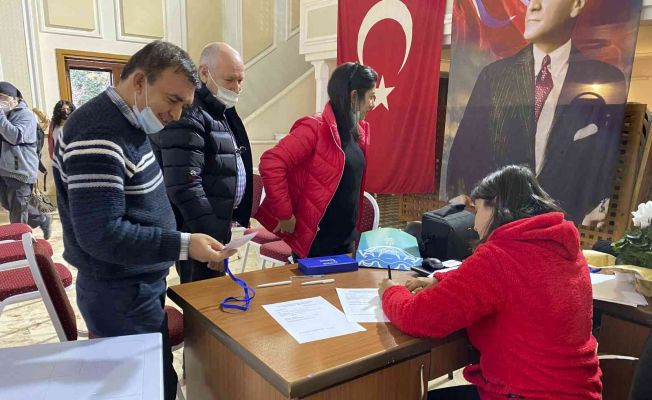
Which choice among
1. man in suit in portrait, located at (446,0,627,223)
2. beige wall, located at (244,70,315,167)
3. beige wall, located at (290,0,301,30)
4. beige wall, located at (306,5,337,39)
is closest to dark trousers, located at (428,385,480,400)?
man in suit in portrait, located at (446,0,627,223)

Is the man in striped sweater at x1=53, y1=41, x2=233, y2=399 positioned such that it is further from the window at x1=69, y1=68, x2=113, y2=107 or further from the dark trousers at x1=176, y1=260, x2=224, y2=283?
the window at x1=69, y1=68, x2=113, y2=107

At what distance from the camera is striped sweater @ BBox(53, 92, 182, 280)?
964 mm

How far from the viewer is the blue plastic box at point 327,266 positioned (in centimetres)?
150

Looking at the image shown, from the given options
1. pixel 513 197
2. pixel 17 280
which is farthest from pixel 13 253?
pixel 513 197

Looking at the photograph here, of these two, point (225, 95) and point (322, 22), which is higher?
point (322, 22)

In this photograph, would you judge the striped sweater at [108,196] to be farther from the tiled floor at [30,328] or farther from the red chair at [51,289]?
the tiled floor at [30,328]

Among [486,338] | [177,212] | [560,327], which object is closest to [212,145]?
[177,212]

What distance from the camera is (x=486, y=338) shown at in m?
1.08

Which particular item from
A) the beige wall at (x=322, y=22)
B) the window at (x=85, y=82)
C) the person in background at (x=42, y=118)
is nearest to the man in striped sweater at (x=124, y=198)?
the beige wall at (x=322, y=22)

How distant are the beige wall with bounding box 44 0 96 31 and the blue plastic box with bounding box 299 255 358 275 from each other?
5.76 metres

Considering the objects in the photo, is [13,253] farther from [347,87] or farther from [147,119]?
[347,87]

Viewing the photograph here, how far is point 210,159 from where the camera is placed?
1604 mm

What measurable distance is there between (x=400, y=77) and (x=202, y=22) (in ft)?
12.8

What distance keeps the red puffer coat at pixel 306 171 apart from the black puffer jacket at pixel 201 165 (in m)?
0.17
